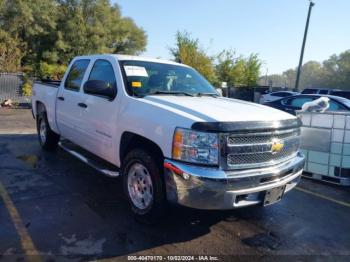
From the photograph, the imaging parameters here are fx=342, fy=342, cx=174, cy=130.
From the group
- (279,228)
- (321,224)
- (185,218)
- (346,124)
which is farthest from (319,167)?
(185,218)

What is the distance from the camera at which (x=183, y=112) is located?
143 inches

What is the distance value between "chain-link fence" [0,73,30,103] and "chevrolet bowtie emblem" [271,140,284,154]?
1707 cm

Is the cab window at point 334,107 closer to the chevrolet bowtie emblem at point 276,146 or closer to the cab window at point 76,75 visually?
the chevrolet bowtie emblem at point 276,146

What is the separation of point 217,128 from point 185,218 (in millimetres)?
1503

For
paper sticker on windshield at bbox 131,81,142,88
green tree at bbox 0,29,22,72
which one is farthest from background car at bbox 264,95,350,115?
green tree at bbox 0,29,22,72

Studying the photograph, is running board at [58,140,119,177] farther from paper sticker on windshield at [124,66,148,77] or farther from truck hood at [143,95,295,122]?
paper sticker on windshield at [124,66,148,77]

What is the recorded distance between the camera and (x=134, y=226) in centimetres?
396

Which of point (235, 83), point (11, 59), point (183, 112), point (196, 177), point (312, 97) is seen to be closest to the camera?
point (196, 177)

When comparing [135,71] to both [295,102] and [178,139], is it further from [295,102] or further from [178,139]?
[295,102]

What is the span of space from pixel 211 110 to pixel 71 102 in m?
2.82

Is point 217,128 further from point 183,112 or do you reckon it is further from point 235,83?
point 235,83

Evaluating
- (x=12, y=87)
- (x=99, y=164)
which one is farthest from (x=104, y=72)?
(x=12, y=87)

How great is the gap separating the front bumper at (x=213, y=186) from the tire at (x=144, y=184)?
0.19 metres

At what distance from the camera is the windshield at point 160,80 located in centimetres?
453
